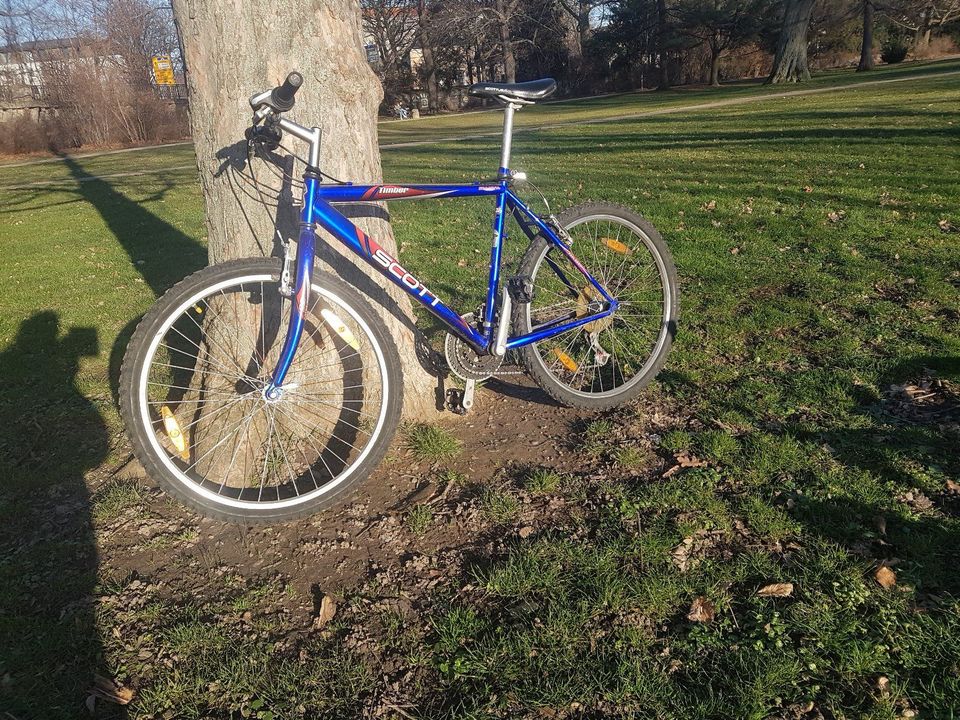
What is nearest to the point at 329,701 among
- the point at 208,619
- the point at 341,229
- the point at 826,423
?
the point at 208,619

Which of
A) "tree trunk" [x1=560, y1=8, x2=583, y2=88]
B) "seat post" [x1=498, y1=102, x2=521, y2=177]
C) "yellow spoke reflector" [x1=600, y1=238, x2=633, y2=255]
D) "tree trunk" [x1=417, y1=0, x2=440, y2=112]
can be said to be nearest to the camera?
"seat post" [x1=498, y1=102, x2=521, y2=177]

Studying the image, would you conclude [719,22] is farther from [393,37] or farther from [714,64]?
[393,37]

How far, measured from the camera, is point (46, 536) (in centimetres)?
290

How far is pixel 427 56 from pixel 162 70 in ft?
55.1

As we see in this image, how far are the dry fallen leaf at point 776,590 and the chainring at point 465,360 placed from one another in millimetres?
1502

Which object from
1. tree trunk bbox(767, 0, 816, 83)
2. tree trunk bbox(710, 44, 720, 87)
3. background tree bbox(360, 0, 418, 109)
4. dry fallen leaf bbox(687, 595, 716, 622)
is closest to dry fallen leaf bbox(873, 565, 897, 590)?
dry fallen leaf bbox(687, 595, 716, 622)

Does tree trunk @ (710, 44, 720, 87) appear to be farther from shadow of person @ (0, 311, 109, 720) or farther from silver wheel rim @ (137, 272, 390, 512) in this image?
silver wheel rim @ (137, 272, 390, 512)

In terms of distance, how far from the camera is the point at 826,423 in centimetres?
328

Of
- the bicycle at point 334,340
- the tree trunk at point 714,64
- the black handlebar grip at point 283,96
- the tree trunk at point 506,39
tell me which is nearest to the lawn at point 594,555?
the bicycle at point 334,340

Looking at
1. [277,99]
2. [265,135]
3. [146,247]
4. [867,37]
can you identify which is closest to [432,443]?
[265,135]

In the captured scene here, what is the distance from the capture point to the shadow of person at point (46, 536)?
2182 mm

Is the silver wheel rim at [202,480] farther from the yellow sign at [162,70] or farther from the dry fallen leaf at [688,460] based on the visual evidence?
the yellow sign at [162,70]

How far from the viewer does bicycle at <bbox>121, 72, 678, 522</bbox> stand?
2738mm

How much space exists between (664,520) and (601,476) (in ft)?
1.35
